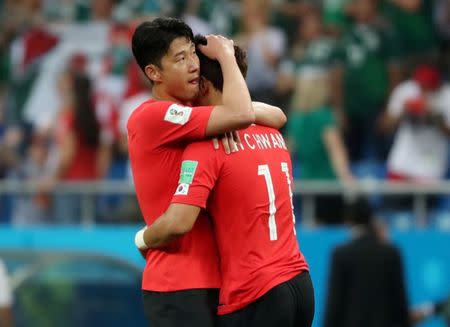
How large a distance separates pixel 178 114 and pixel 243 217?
1.69ft

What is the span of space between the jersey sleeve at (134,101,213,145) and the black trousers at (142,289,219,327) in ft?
2.16

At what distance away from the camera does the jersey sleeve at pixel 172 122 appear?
4.91 meters

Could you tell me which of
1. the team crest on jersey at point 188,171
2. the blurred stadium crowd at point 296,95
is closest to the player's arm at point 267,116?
the team crest on jersey at point 188,171

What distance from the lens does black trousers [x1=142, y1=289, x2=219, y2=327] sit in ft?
16.3

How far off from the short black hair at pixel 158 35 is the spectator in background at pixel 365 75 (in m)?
5.55

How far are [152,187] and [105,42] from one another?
24.4 ft

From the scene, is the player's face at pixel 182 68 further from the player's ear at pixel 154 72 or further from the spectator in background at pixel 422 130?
the spectator in background at pixel 422 130

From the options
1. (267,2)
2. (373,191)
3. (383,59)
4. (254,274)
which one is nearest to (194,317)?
(254,274)

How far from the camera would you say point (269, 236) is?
16.3ft

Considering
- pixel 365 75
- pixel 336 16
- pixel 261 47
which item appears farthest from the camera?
pixel 261 47

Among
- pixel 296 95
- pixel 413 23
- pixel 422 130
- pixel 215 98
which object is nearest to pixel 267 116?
pixel 215 98

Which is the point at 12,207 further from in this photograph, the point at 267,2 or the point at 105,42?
the point at 267,2

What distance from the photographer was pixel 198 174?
488 cm

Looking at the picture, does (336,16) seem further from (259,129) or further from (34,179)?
(259,129)
